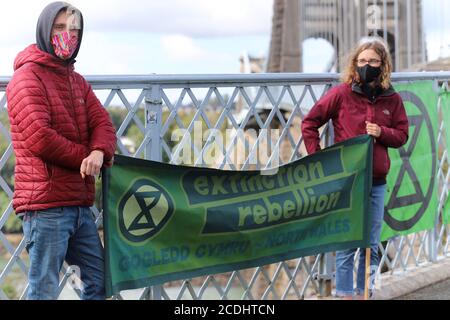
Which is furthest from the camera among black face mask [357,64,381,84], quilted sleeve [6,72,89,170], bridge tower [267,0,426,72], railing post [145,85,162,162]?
bridge tower [267,0,426,72]

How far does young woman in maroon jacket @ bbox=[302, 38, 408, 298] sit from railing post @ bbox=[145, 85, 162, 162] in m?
0.92

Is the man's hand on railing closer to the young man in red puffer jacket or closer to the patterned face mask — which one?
the young man in red puffer jacket

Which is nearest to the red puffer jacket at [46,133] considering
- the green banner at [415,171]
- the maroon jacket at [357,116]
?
the maroon jacket at [357,116]

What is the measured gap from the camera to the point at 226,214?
4.85m

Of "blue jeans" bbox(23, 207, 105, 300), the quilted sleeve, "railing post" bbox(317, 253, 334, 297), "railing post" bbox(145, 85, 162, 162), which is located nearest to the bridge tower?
"railing post" bbox(317, 253, 334, 297)

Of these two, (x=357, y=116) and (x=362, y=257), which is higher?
(x=357, y=116)

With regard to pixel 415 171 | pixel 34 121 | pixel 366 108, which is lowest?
pixel 415 171

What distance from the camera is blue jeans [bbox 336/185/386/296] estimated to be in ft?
17.6

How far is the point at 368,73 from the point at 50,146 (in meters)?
2.19

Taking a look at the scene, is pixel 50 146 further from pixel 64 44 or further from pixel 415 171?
pixel 415 171

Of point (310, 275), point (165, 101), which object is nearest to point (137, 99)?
point (165, 101)

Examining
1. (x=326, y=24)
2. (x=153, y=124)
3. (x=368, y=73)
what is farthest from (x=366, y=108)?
(x=326, y=24)

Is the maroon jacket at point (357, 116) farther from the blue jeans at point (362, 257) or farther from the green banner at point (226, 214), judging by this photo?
the blue jeans at point (362, 257)
